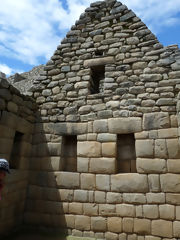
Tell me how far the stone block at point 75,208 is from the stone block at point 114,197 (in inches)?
25.9

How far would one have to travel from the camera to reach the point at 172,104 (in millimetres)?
3842

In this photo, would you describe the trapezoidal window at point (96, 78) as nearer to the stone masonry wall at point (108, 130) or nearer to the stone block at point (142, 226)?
the stone masonry wall at point (108, 130)

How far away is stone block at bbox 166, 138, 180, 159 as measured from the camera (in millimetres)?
3553

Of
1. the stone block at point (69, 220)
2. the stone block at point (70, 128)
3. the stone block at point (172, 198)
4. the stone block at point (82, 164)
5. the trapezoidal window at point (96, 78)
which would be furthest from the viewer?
the trapezoidal window at point (96, 78)

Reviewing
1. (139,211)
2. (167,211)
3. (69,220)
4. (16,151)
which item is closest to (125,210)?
(139,211)

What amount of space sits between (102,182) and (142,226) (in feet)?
3.71

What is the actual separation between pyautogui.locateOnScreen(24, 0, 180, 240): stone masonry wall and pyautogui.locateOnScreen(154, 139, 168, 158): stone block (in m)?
0.02

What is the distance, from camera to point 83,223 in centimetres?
377

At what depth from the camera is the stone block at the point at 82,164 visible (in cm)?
405

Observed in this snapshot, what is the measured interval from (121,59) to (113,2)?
196 centimetres

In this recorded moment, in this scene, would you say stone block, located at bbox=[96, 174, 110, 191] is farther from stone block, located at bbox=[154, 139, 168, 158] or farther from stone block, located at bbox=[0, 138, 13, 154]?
stone block, located at bbox=[0, 138, 13, 154]

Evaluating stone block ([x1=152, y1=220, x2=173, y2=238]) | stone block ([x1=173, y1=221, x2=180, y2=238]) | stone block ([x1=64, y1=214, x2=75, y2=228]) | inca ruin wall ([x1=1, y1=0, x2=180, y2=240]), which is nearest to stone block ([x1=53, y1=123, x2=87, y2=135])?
inca ruin wall ([x1=1, y1=0, x2=180, y2=240])

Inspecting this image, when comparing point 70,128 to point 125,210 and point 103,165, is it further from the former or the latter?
point 125,210

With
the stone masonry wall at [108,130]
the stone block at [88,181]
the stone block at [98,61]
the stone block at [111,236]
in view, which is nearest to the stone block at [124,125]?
the stone masonry wall at [108,130]
